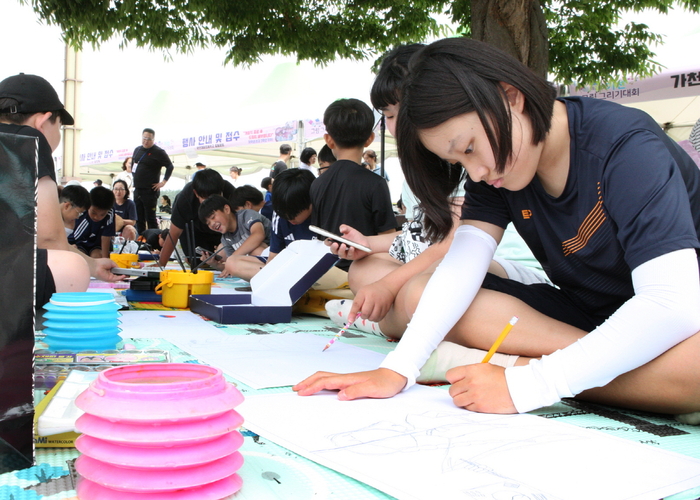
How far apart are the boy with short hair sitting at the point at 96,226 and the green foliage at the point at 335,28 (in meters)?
1.04

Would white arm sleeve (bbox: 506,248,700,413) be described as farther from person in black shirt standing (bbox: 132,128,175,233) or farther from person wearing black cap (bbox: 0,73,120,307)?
person in black shirt standing (bbox: 132,128,175,233)

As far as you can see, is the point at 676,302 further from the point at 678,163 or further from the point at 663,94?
the point at 663,94

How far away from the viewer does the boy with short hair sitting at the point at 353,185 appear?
6.74 ft

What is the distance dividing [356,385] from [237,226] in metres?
2.65

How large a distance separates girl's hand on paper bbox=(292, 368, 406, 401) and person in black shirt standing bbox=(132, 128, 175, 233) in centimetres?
541

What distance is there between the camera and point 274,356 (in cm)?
121

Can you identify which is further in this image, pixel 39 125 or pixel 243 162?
pixel 243 162

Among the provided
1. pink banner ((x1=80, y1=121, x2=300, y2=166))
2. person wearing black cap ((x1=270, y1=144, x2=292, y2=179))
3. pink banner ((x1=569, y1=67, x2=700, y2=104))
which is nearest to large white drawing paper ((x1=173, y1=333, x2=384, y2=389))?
pink banner ((x1=569, y1=67, x2=700, y2=104))

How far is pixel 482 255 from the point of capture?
102cm

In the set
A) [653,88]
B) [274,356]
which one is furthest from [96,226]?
[653,88]

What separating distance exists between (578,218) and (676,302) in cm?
24

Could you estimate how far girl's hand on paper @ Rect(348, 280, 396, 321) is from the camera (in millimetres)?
1205

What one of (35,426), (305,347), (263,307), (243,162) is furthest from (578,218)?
(243,162)

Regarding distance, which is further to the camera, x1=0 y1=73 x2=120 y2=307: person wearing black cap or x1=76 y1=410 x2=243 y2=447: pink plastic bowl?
x1=0 y1=73 x2=120 y2=307: person wearing black cap
